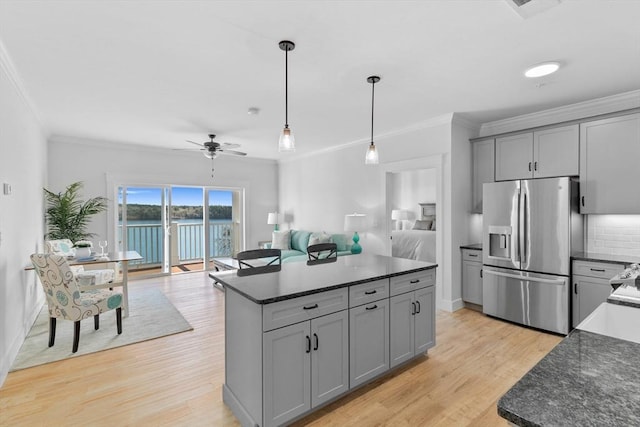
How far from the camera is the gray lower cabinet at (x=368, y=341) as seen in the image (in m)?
2.31

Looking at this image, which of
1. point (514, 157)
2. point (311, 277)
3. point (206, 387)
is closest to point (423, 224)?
point (514, 157)

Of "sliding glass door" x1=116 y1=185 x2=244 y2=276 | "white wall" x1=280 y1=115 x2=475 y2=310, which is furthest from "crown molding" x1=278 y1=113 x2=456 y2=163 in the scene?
"sliding glass door" x1=116 y1=185 x2=244 y2=276

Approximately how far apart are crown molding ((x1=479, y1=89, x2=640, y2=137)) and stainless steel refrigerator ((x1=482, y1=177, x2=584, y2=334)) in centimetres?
93

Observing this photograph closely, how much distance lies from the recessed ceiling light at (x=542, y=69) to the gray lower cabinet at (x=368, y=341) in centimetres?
244

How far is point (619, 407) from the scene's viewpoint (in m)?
0.77

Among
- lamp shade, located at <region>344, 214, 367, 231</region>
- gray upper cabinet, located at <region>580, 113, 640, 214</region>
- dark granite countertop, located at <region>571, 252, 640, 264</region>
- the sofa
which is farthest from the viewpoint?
the sofa

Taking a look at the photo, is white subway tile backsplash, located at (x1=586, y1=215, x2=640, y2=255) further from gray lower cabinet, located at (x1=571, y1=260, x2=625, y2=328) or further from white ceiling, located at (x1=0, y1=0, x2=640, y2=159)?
white ceiling, located at (x1=0, y1=0, x2=640, y2=159)

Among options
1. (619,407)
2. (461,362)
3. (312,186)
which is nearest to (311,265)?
(461,362)

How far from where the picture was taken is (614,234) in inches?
141

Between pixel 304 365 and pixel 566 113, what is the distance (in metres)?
4.29

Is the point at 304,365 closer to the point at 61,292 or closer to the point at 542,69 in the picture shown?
the point at 61,292

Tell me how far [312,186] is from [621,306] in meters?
5.66

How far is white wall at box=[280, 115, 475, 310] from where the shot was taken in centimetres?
429

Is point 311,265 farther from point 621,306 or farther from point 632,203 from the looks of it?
point 632,203
